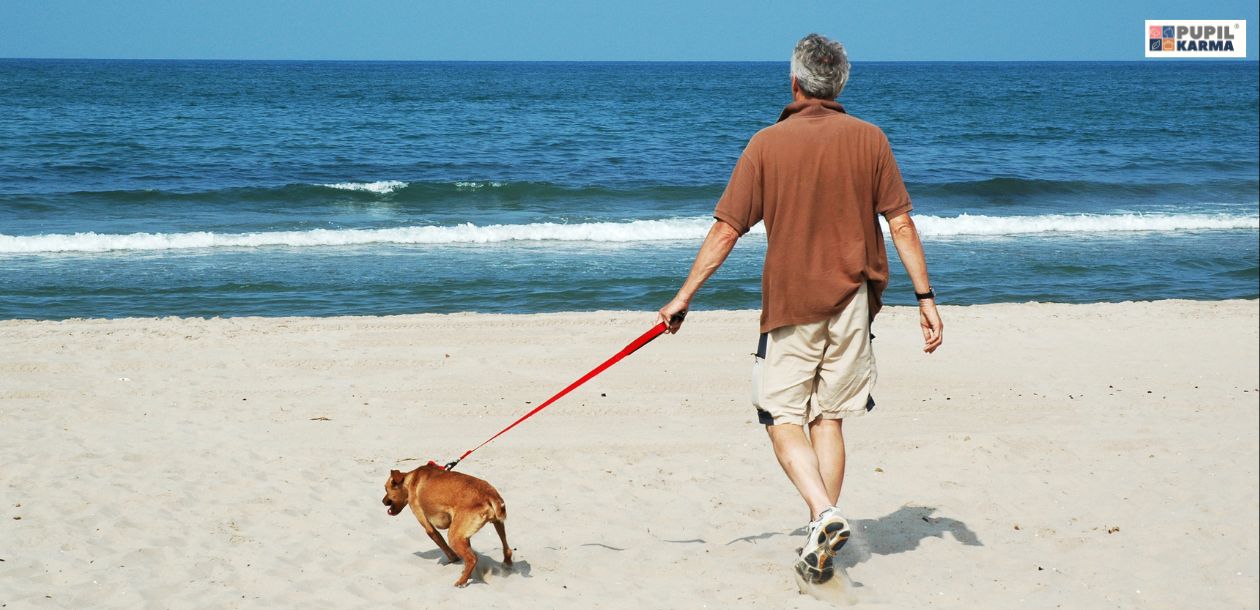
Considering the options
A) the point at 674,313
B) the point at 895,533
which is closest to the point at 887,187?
the point at 674,313

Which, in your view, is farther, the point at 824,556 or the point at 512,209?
the point at 512,209

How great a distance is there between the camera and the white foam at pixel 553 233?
1503 centimetres

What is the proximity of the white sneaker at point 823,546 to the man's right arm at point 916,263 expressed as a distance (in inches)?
25.6

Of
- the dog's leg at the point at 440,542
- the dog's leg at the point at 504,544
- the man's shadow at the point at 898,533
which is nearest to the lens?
the dog's leg at the point at 504,544

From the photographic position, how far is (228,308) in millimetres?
11125

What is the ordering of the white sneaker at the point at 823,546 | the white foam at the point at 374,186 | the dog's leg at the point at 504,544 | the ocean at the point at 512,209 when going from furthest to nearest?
the white foam at the point at 374,186
the ocean at the point at 512,209
the dog's leg at the point at 504,544
the white sneaker at the point at 823,546

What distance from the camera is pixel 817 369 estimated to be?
387cm

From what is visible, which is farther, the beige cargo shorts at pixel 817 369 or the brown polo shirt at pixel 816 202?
Result: the beige cargo shorts at pixel 817 369

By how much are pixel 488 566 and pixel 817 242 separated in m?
1.77

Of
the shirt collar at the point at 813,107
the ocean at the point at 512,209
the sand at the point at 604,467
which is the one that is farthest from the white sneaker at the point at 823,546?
the ocean at the point at 512,209

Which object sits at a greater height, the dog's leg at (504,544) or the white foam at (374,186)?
the dog's leg at (504,544)

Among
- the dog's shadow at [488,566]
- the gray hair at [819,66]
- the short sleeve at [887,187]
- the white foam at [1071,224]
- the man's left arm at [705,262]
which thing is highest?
the gray hair at [819,66]

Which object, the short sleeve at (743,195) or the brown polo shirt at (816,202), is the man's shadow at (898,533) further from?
the short sleeve at (743,195)

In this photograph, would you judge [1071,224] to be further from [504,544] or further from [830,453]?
[504,544]
